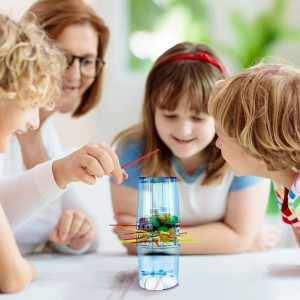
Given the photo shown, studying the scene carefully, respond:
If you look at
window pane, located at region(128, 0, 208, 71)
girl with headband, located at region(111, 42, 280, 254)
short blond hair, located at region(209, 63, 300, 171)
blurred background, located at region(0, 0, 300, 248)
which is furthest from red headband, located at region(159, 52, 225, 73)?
window pane, located at region(128, 0, 208, 71)

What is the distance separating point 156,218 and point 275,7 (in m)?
3.26

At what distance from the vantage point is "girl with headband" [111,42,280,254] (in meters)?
1.39

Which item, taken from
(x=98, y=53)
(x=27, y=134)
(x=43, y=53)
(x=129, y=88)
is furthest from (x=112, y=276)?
(x=129, y=88)

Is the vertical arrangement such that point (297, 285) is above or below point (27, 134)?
below

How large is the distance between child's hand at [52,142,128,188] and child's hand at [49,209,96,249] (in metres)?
0.30

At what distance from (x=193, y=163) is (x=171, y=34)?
2.65 meters

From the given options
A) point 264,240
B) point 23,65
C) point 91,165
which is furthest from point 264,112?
point 264,240

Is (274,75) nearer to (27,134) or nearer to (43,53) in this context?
(43,53)

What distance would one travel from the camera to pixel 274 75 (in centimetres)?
108

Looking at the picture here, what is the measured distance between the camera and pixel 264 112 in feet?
3.42

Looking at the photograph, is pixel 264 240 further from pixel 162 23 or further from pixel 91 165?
pixel 162 23

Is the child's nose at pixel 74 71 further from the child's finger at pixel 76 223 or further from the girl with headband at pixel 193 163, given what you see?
the child's finger at pixel 76 223

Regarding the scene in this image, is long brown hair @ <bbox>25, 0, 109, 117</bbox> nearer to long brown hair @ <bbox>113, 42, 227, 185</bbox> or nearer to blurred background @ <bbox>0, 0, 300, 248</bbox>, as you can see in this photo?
long brown hair @ <bbox>113, 42, 227, 185</bbox>

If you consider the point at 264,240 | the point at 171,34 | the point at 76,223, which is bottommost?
the point at 264,240
